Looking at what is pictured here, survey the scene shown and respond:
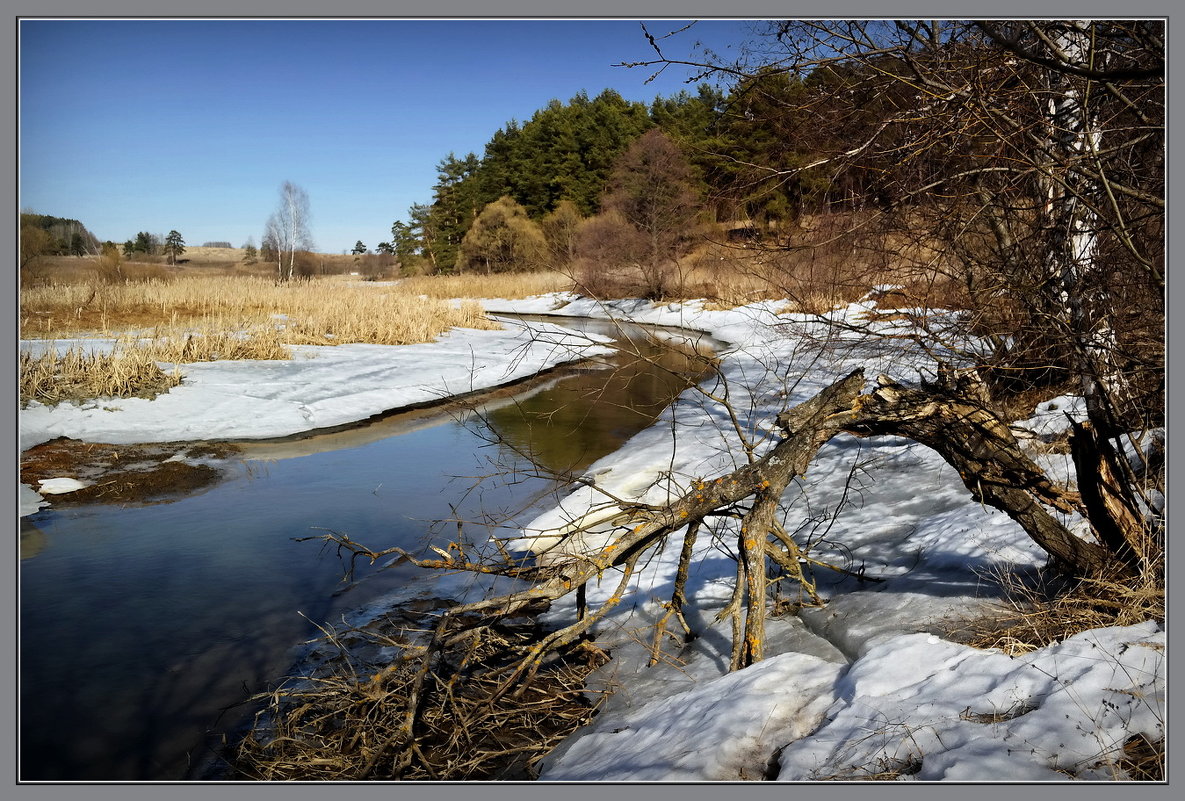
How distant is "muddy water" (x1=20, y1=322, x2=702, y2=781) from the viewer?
3.86m

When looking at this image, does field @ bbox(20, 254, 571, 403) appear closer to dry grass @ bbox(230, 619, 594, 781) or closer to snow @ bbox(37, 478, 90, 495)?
snow @ bbox(37, 478, 90, 495)

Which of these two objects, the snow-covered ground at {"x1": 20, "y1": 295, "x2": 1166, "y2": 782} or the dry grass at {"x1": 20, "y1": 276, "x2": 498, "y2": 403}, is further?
the dry grass at {"x1": 20, "y1": 276, "x2": 498, "y2": 403}

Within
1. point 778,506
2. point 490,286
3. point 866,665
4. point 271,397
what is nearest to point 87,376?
point 271,397

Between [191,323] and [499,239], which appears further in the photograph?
[499,239]

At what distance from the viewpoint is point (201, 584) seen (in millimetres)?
5477

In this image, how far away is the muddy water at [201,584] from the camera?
3.86m

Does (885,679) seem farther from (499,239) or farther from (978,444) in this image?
(499,239)

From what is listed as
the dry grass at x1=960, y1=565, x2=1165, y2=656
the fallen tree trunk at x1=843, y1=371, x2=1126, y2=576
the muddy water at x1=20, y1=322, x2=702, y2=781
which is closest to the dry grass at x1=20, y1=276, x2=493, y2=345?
the muddy water at x1=20, y1=322, x2=702, y2=781

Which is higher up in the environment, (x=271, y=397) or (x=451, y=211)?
(x=451, y=211)

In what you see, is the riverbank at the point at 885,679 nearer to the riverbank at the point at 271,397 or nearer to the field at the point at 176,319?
the riverbank at the point at 271,397

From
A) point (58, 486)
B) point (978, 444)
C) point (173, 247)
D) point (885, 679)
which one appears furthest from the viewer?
point (173, 247)

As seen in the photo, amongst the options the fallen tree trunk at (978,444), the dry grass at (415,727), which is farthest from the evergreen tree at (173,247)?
the fallen tree trunk at (978,444)

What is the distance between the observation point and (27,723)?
154 inches

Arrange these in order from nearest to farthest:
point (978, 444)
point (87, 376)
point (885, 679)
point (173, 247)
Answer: point (885, 679)
point (978, 444)
point (87, 376)
point (173, 247)
